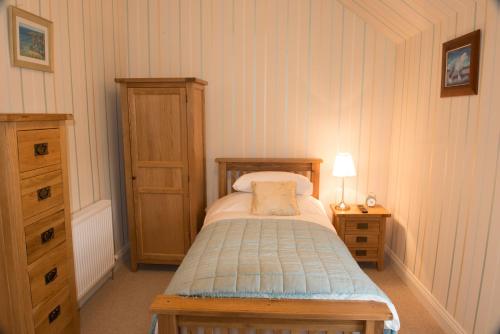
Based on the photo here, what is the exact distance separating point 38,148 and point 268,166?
2143mm

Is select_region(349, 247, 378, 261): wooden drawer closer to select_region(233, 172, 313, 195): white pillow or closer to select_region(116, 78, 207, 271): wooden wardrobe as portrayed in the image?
select_region(233, 172, 313, 195): white pillow

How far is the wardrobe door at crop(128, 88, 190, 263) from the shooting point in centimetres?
314

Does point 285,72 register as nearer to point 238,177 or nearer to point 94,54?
point 238,177

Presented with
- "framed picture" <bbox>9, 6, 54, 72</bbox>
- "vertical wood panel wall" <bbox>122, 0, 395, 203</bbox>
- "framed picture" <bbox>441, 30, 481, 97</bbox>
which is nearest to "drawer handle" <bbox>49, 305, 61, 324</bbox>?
"framed picture" <bbox>9, 6, 54, 72</bbox>

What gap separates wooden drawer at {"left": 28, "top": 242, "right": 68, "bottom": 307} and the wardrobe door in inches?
48.8

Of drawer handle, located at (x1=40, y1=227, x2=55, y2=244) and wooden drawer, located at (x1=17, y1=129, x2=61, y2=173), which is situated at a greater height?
wooden drawer, located at (x1=17, y1=129, x2=61, y2=173)

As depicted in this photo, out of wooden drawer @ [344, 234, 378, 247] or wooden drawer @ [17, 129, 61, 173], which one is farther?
wooden drawer @ [344, 234, 378, 247]

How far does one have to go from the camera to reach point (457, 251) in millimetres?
2346

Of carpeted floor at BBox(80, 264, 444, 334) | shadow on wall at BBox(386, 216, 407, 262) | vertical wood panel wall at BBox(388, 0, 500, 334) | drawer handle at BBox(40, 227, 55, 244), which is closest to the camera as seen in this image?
drawer handle at BBox(40, 227, 55, 244)

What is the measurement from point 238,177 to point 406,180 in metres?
1.55

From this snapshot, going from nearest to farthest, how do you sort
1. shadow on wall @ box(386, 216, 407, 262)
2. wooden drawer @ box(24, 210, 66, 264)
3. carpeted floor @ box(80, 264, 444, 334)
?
1. wooden drawer @ box(24, 210, 66, 264)
2. carpeted floor @ box(80, 264, 444, 334)
3. shadow on wall @ box(386, 216, 407, 262)

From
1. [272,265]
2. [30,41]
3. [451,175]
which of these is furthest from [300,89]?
[30,41]

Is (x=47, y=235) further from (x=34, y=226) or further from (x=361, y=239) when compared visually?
(x=361, y=239)

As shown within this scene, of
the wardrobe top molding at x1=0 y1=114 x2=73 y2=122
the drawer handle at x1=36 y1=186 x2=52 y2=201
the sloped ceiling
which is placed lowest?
the drawer handle at x1=36 y1=186 x2=52 y2=201
